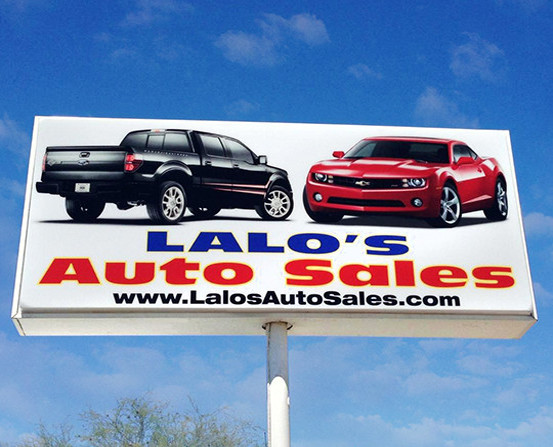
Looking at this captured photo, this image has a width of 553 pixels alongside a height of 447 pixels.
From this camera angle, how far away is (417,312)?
11789 millimetres

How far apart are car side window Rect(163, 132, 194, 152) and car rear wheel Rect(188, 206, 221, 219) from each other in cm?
93

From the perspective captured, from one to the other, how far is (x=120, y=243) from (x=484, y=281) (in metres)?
5.17

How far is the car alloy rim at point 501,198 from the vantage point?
13242 millimetres

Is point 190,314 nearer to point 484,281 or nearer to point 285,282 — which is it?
point 285,282

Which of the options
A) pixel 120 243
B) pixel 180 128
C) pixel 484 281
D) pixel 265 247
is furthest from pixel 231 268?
pixel 484 281

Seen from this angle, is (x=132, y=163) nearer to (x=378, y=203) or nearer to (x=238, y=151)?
(x=238, y=151)

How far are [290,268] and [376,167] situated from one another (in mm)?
2166

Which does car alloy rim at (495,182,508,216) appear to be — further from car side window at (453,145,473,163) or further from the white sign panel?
car side window at (453,145,473,163)

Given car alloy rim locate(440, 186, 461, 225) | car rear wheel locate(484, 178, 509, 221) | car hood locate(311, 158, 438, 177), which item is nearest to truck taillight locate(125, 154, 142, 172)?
car hood locate(311, 158, 438, 177)

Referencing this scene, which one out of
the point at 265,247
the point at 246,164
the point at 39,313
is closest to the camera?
the point at 39,313

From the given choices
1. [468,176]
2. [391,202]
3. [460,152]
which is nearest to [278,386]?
[391,202]

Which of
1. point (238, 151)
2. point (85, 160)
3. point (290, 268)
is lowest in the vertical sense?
point (290, 268)

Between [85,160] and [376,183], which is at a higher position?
[85,160]

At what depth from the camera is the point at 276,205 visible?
1280 centimetres
